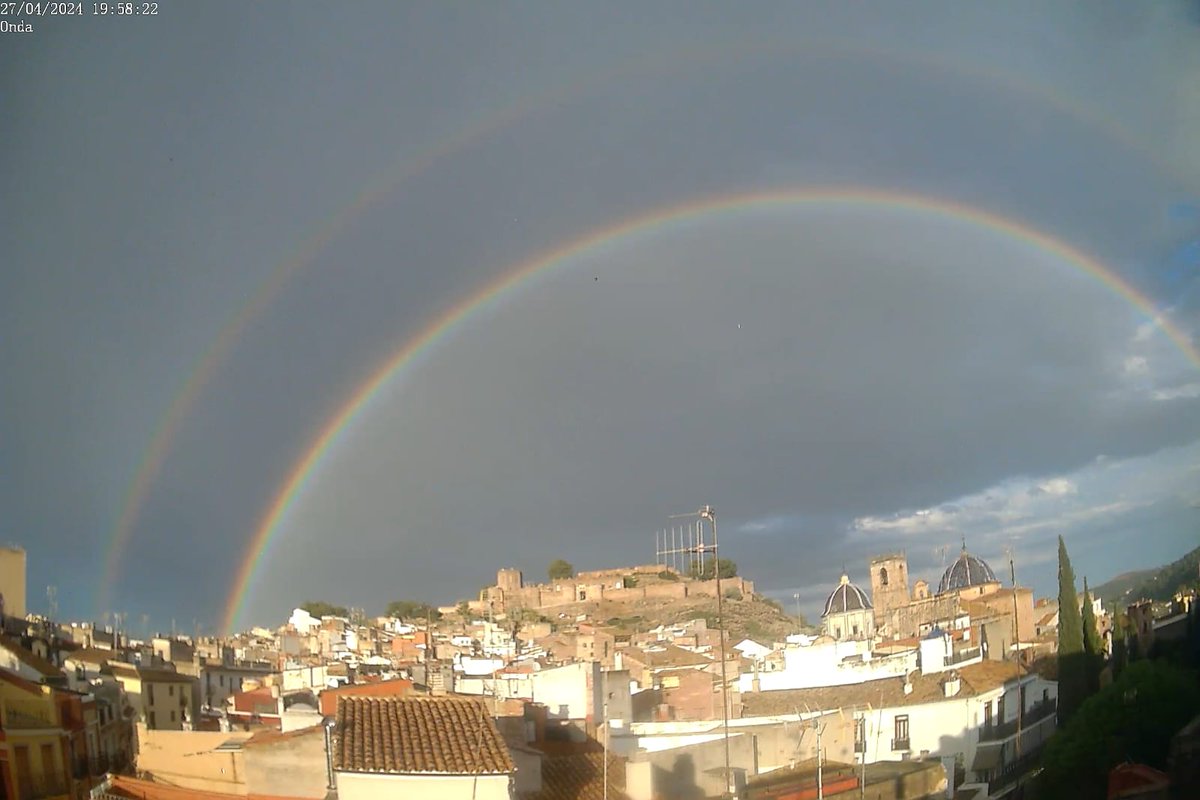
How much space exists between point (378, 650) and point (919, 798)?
83.7ft

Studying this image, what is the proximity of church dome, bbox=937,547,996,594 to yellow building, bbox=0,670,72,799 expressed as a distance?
39.6 metres

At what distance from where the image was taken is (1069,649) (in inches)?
952

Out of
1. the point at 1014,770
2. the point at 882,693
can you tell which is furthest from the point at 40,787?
the point at 1014,770

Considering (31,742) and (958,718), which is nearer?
(31,742)

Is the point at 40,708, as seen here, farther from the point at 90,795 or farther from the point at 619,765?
the point at 619,765

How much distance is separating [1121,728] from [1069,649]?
5.18 m

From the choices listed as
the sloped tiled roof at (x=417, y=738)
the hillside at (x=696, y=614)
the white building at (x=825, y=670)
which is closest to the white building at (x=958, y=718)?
the white building at (x=825, y=670)

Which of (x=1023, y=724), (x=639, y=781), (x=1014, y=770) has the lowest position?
(x=1014, y=770)

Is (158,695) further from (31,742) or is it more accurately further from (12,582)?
(31,742)

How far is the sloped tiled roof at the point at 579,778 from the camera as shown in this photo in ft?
48.7

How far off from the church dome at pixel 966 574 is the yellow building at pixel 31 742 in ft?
130

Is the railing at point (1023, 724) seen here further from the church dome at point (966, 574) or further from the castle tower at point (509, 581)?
the castle tower at point (509, 581)

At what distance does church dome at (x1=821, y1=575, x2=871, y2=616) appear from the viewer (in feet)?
183

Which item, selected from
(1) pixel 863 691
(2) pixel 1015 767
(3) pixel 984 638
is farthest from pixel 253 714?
(3) pixel 984 638
